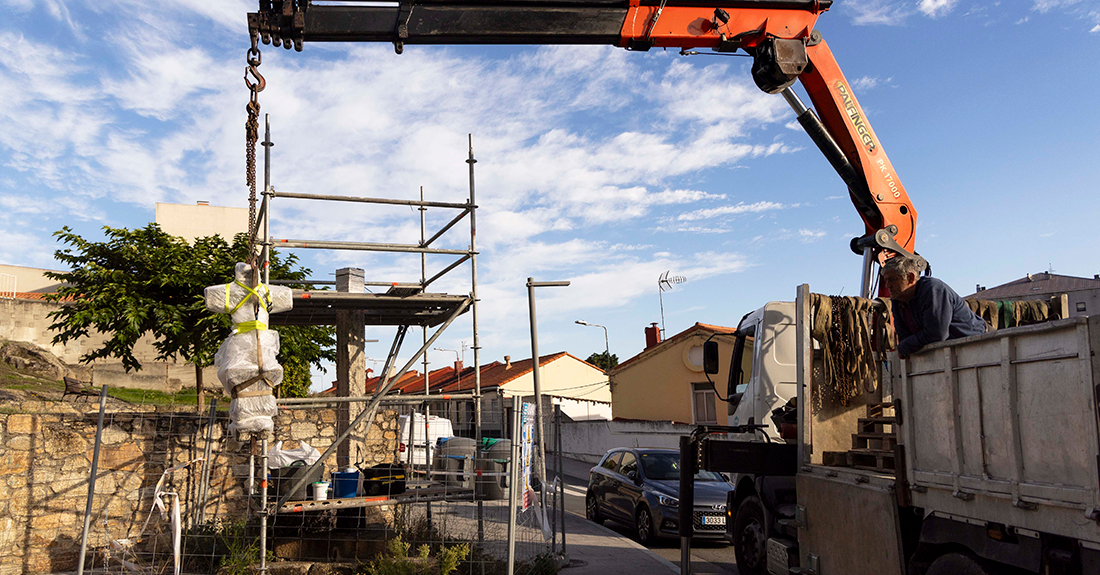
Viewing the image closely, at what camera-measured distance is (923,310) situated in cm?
510

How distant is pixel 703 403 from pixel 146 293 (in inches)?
790

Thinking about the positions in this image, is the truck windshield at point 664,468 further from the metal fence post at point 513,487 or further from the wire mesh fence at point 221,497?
the metal fence post at point 513,487

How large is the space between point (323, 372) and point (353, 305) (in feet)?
34.8

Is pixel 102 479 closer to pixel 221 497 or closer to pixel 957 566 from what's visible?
pixel 221 497

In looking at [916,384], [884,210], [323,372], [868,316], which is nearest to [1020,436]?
[916,384]

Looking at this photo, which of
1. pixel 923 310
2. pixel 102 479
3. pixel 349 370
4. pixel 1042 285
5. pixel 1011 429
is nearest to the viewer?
pixel 1011 429

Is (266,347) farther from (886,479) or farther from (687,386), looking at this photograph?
(687,386)

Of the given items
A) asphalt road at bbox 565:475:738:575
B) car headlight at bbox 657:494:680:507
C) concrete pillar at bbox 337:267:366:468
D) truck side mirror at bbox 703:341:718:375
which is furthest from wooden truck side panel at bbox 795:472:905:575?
concrete pillar at bbox 337:267:366:468

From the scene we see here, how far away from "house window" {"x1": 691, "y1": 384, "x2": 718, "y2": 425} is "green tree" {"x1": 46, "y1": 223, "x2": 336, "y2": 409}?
56.1 ft

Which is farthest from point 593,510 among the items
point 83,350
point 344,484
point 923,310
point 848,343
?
point 83,350

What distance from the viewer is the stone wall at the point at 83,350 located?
30.4 metres

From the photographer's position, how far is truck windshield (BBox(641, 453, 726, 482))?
12.2 metres

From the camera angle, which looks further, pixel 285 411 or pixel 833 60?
pixel 285 411

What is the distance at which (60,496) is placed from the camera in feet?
27.5
